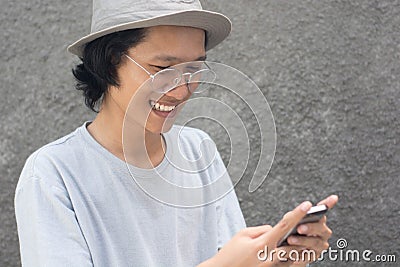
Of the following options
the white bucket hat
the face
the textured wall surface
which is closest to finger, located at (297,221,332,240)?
the face

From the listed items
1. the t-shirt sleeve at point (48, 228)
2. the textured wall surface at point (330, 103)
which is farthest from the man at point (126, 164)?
the textured wall surface at point (330, 103)

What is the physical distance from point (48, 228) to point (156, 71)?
1.25ft

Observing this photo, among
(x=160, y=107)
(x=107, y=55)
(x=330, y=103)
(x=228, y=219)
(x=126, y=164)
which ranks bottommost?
(x=228, y=219)

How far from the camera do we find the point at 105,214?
150cm

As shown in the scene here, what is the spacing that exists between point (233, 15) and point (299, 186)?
61 centimetres

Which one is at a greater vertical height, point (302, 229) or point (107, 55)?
point (107, 55)

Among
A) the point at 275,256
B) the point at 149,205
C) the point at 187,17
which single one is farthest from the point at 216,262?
the point at 187,17

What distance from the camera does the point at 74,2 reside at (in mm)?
2465

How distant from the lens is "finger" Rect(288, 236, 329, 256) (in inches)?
49.5

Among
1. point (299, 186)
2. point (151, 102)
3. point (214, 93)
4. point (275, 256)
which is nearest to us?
point (275, 256)

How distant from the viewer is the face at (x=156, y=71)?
146cm

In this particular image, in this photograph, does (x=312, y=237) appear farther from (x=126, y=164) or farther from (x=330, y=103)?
(x=330, y=103)

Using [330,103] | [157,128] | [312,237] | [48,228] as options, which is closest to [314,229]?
[312,237]

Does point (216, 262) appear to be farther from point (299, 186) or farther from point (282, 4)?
point (282, 4)
